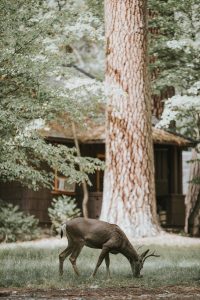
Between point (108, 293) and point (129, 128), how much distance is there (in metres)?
8.95

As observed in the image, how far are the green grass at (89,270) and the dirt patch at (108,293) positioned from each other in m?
0.29

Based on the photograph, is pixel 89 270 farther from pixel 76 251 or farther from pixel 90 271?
pixel 76 251

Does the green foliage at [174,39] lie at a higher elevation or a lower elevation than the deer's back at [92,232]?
higher

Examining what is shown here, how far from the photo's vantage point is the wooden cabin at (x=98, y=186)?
2256 cm

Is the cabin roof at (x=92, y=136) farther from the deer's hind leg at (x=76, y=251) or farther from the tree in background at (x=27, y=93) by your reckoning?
the deer's hind leg at (x=76, y=251)

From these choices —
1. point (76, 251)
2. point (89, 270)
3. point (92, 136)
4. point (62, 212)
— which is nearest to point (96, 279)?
point (76, 251)

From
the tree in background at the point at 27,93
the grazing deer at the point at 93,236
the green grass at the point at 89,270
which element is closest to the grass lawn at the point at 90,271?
the green grass at the point at 89,270

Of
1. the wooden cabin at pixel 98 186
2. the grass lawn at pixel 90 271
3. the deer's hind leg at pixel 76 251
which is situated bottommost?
the grass lawn at pixel 90 271

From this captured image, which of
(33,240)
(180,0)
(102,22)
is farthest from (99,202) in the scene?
(180,0)

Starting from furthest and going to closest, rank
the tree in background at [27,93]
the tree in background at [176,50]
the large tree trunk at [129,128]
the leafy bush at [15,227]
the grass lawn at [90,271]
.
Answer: the leafy bush at [15,227]
the tree in background at [176,50]
the large tree trunk at [129,128]
the tree in background at [27,93]
the grass lawn at [90,271]

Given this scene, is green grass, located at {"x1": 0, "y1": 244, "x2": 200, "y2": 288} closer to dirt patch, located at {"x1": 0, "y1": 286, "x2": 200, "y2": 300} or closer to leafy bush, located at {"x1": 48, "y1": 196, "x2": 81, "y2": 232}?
dirt patch, located at {"x1": 0, "y1": 286, "x2": 200, "y2": 300}

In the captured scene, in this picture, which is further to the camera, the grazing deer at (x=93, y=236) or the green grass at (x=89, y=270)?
the grazing deer at (x=93, y=236)

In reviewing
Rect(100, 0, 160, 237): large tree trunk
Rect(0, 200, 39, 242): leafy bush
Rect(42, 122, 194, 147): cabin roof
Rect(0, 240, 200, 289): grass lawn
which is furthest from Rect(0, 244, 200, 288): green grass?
Rect(42, 122, 194, 147): cabin roof

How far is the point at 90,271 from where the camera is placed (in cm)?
1006
